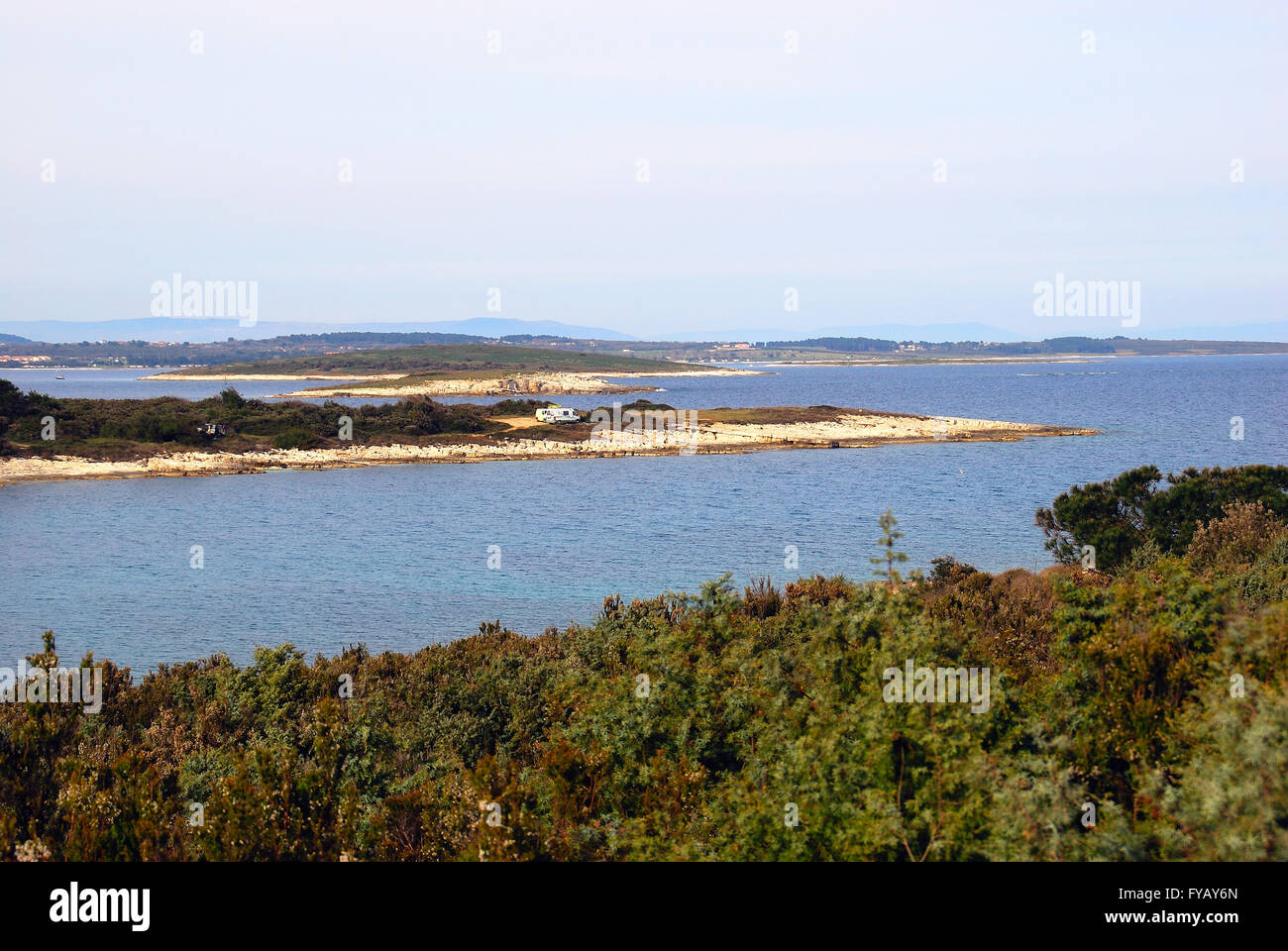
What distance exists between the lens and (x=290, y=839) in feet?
32.7

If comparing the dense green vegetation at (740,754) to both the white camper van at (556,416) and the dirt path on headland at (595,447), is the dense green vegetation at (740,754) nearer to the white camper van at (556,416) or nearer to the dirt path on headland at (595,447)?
the dirt path on headland at (595,447)

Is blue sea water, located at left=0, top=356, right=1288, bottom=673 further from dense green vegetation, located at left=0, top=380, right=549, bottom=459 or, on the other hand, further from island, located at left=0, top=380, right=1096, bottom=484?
dense green vegetation, located at left=0, top=380, right=549, bottom=459

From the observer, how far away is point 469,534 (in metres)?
43.7

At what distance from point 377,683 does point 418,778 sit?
5793 mm

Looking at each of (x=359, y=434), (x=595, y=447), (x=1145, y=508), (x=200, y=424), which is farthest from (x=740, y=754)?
(x=200, y=424)

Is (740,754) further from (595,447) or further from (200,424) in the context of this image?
(200,424)

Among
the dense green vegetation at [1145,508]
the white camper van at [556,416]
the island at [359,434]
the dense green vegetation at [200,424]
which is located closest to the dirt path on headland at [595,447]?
the island at [359,434]

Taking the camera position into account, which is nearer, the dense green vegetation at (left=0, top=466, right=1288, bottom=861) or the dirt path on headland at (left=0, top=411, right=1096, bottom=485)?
the dense green vegetation at (left=0, top=466, right=1288, bottom=861)

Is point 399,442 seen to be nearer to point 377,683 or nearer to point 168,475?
point 168,475

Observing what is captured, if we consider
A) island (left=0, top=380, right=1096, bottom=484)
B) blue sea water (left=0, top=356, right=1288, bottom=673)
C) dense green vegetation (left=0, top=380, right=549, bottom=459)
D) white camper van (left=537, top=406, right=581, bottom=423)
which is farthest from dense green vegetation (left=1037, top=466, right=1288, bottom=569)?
white camper van (left=537, top=406, right=581, bottom=423)

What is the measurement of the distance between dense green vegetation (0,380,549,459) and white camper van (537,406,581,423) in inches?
163

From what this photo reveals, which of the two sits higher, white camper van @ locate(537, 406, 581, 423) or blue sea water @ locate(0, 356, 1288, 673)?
white camper van @ locate(537, 406, 581, 423)

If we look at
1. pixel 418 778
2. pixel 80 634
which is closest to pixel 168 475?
pixel 80 634

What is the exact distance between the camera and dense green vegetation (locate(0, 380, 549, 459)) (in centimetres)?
6994
